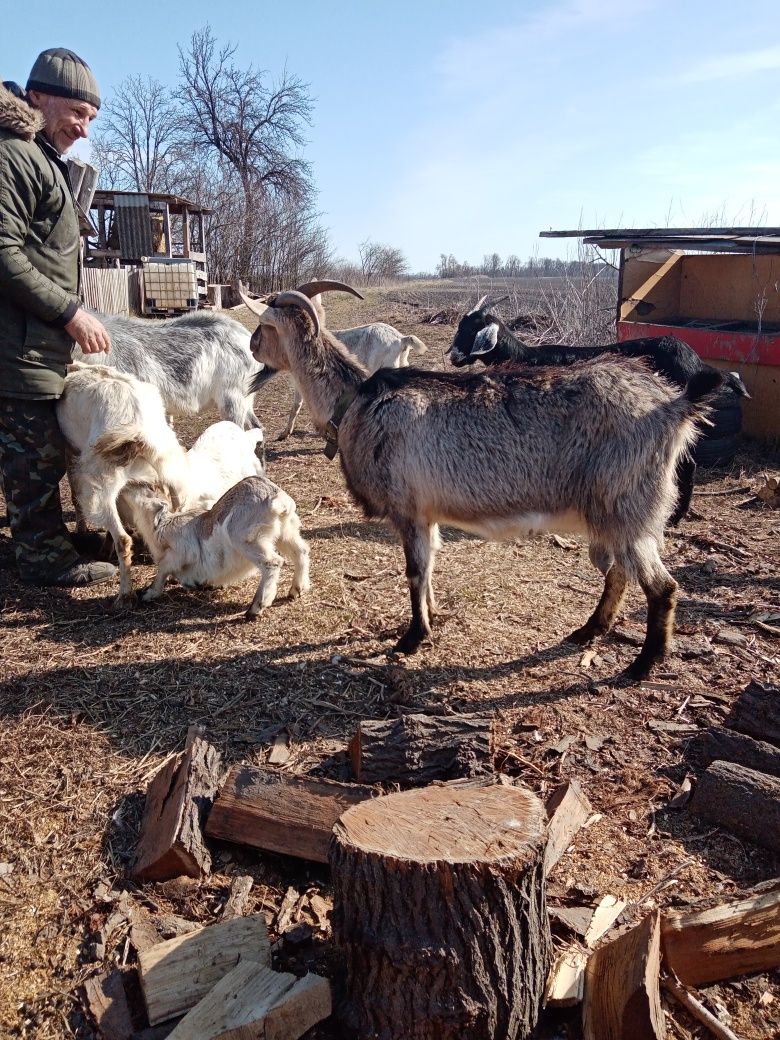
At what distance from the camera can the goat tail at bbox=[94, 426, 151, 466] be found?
190 inches

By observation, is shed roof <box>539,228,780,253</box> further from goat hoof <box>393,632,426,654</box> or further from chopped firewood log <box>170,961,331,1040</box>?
chopped firewood log <box>170,961,331,1040</box>

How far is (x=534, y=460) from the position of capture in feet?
13.1

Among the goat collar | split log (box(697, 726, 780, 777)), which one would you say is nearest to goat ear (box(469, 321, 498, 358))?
the goat collar

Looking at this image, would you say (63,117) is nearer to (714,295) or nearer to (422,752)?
(422,752)

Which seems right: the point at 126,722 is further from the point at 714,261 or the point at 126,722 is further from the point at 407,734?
the point at 714,261

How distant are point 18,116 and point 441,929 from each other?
14.4ft

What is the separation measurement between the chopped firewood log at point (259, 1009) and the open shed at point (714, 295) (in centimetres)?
823

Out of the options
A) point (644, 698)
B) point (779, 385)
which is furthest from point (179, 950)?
point (779, 385)

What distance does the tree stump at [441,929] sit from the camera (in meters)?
1.95

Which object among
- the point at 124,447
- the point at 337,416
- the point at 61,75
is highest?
the point at 61,75

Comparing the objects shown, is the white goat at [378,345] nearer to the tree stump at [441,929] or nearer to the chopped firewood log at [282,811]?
the chopped firewood log at [282,811]

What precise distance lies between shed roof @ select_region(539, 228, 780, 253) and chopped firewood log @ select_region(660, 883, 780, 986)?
7867 millimetres

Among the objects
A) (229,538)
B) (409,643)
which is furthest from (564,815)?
(229,538)

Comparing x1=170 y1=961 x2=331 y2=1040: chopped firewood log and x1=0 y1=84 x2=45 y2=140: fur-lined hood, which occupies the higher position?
x1=0 y1=84 x2=45 y2=140: fur-lined hood
